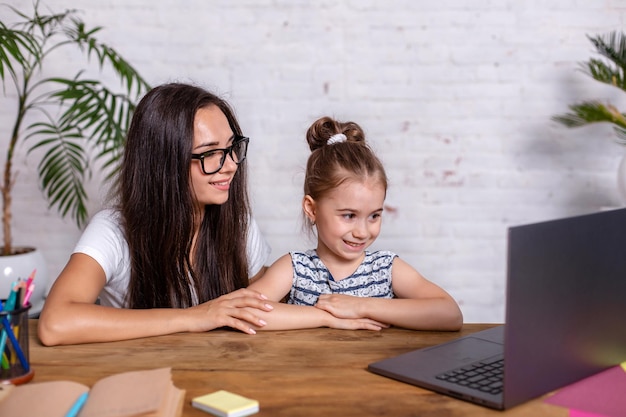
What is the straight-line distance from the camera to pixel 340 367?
3.85 ft

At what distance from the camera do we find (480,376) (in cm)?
110

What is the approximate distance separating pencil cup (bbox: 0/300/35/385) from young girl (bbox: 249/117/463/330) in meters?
0.64

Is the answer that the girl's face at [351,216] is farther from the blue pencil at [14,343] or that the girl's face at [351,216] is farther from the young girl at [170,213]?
the blue pencil at [14,343]

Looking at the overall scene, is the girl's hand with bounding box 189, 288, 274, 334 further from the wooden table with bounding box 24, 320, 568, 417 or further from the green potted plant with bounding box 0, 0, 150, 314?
the green potted plant with bounding box 0, 0, 150, 314

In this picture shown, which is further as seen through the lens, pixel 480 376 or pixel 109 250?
pixel 109 250

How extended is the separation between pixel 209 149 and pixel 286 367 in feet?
2.49

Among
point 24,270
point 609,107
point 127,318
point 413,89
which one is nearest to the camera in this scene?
point 127,318

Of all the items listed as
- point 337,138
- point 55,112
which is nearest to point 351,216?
point 337,138

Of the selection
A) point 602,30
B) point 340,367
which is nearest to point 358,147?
point 340,367

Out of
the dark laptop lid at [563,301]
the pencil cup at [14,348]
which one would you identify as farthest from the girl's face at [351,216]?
the pencil cup at [14,348]

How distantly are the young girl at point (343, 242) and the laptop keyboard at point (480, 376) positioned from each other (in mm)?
451

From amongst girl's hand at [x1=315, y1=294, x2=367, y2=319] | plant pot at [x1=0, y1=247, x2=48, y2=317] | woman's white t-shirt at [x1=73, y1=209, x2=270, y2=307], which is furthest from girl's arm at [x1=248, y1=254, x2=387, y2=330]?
plant pot at [x1=0, y1=247, x2=48, y2=317]

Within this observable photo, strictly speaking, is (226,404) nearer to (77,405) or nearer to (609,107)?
(77,405)

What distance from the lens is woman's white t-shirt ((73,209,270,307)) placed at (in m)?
1.67
